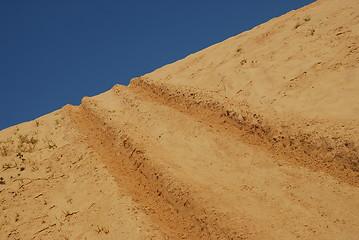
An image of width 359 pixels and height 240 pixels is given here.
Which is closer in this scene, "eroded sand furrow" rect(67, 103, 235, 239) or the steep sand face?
"eroded sand furrow" rect(67, 103, 235, 239)

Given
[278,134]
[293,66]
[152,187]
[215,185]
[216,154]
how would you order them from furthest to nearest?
[293,66]
[216,154]
[278,134]
[152,187]
[215,185]

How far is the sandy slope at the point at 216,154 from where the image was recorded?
20.8 ft

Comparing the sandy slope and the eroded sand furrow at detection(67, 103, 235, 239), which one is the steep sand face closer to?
the sandy slope

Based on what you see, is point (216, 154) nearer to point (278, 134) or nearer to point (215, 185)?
point (215, 185)

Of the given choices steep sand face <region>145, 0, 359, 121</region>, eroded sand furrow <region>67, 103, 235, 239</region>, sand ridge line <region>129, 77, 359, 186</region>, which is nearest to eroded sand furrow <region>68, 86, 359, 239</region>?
eroded sand furrow <region>67, 103, 235, 239</region>

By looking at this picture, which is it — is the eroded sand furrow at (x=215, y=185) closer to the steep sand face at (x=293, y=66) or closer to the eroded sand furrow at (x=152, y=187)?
the eroded sand furrow at (x=152, y=187)

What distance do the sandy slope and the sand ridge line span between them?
29mm

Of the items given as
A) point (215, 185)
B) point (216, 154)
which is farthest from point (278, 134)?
point (215, 185)

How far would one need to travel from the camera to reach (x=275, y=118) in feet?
27.3

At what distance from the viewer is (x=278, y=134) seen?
8.01m

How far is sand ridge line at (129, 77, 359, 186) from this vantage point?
6.71m

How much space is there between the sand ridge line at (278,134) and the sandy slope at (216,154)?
29mm

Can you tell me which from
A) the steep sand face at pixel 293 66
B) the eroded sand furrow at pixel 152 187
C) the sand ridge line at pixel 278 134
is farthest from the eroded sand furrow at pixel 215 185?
the steep sand face at pixel 293 66

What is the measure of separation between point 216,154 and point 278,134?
1638mm
